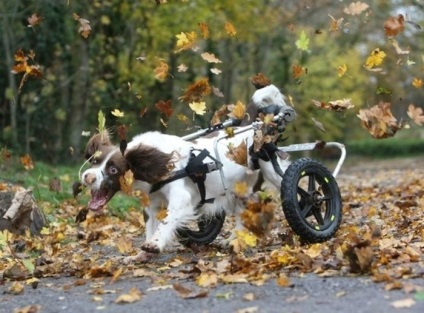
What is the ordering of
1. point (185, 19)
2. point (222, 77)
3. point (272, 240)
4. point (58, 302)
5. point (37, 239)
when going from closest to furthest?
1. point (58, 302)
2. point (272, 240)
3. point (37, 239)
4. point (185, 19)
5. point (222, 77)

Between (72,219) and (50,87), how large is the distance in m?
12.8

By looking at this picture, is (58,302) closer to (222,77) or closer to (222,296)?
(222,296)

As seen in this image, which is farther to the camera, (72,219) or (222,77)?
(222,77)

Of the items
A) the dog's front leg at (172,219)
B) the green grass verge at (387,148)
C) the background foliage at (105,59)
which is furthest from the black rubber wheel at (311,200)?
the green grass verge at (387,148)

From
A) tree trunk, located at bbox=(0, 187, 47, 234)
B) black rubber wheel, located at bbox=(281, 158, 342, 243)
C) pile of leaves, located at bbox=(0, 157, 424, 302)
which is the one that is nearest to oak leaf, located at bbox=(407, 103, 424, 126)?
pile of leaves, located at bbox=(0, 157, 424, 302)

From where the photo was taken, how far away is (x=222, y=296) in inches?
242

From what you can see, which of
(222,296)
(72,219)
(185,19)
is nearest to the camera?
(222,296)

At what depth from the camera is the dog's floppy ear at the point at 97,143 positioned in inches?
321

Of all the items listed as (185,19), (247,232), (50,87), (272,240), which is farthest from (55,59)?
(247,232)

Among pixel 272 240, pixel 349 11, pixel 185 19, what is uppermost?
pixel 185 19

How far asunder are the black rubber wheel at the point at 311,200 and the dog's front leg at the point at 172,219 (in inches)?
35.0

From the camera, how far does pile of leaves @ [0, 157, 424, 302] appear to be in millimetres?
6562

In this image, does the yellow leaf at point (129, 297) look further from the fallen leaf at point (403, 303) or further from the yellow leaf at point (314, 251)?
the fallen leaf at point (403, 303)

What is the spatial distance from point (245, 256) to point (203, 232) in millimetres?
1372
